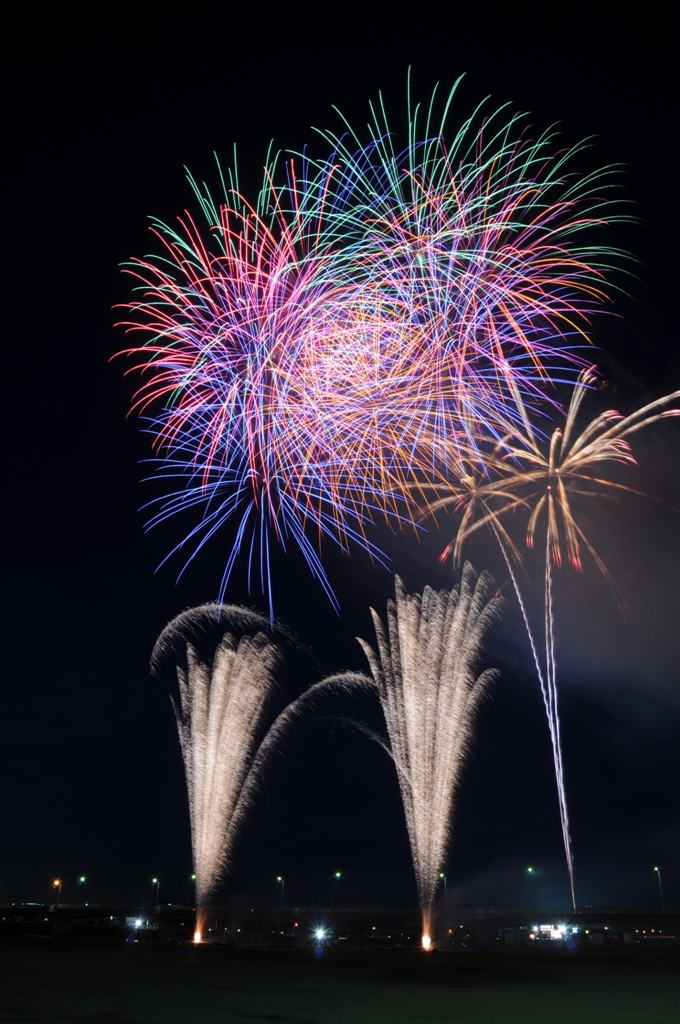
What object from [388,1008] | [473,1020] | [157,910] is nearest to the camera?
[473,1020]

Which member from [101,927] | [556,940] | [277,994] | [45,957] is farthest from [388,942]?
[277,994]

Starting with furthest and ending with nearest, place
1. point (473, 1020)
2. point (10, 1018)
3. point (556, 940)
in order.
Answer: point (556, 940) → point (473, 1020) → point (10, 1018)

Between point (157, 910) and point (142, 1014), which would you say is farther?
point (157, 910)

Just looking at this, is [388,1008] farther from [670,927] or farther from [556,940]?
[670,927]

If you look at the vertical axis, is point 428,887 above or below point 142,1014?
above

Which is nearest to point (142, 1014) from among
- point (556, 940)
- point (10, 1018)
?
point (10, 1018)

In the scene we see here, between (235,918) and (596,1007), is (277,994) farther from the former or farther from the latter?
(235,918)
